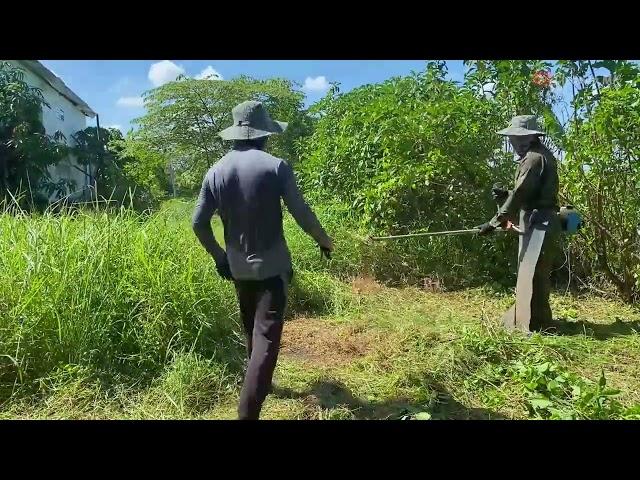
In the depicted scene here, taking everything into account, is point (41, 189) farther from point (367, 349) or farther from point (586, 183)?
point (586, 183)

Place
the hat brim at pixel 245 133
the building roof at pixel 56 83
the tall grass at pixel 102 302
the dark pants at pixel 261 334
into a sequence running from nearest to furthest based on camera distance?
the dark pants at pixel 261 334 → the hat brim at pixel 245 133 → the tall grass at pixel 102 302 → the building roof at pixel 56 83

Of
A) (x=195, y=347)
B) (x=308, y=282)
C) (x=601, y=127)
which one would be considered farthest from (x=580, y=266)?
(x=195, y=347)

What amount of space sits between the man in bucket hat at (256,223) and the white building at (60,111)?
7.83 m

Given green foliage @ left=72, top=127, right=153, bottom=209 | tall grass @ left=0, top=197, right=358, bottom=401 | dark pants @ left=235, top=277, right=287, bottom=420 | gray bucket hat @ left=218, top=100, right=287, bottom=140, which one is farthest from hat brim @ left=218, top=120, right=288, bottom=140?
green foliage @ left=72, top=127, right=153, bottom=209

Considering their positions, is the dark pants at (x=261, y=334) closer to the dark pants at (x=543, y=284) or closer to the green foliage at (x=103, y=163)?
the dark pants at (x=543, y=284)

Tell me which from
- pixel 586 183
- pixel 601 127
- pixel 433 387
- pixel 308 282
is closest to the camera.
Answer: pixel 433 387

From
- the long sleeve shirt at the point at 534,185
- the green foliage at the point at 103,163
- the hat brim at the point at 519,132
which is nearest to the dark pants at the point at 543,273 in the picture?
the long sleeve shirt at the point at 534,185

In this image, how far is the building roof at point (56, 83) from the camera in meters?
11.6

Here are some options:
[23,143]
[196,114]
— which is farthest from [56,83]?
[23,143]

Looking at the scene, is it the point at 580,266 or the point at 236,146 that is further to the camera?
the point at 580,266

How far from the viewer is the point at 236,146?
3.26 metres

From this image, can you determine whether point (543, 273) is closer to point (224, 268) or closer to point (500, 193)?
point (500, 193)

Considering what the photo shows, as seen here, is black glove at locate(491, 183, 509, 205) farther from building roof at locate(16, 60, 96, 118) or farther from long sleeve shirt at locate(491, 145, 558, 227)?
building roof at locate(16, 60, 96, 118)
